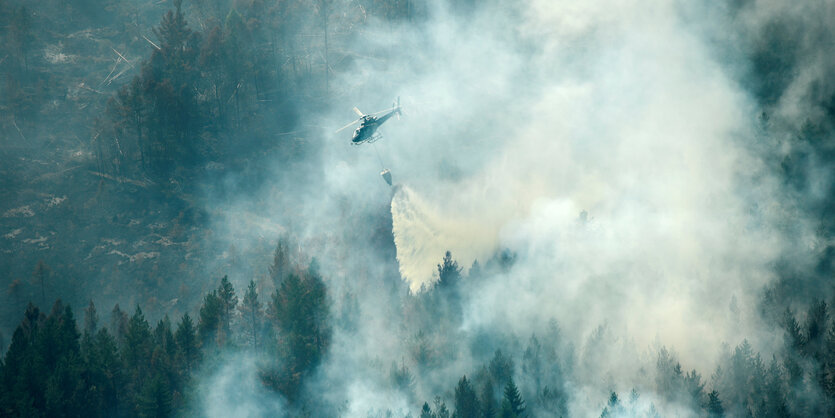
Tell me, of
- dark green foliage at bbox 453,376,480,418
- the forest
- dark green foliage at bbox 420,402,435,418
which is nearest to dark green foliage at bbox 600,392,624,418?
the forest

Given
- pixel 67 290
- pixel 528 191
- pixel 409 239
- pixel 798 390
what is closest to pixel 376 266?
pixel 409 239

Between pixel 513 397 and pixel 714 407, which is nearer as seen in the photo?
pixel 513 397

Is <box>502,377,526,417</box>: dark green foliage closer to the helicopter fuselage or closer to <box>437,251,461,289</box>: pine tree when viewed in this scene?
<box>437,251,461,289</box>: pine tree

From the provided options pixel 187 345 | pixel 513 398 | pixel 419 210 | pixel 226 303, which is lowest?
pixel 513 398

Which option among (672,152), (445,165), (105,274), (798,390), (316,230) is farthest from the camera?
(672,152)

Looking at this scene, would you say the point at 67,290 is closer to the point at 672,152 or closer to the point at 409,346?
the point at 409,346

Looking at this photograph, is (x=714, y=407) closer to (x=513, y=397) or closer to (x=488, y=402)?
(x=513, y=397)

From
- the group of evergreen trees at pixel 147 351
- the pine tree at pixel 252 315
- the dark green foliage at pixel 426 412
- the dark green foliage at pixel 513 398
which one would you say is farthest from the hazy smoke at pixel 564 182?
the pine tree at pixel 252 315

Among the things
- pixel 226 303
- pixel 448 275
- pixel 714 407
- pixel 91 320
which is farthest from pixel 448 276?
pixel 91 320
